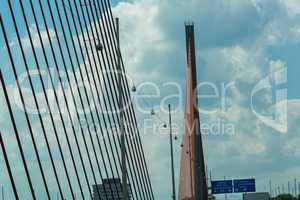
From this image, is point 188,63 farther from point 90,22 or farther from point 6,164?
point 6,164

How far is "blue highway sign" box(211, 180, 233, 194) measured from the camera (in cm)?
6631

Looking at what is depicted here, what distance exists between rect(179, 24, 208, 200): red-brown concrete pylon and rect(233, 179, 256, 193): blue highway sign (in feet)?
9.90

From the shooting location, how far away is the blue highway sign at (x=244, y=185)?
65.6 metres

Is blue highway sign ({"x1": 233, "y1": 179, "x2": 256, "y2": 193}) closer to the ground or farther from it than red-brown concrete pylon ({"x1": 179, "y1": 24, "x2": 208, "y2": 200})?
closer to the ground

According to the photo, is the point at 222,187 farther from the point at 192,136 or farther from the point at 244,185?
the point at 192,136

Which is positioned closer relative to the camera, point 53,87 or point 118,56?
point 53,87

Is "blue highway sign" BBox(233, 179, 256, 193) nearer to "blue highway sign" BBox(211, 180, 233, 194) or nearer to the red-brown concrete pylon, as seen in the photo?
"blue highway sign" BBox(211, 180, 233, 194)

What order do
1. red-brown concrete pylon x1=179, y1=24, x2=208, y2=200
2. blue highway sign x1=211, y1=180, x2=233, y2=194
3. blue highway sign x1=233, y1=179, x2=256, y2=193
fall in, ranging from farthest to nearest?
blue highway sign x1=211, y1=180, x2=233, y2=194 < blue highway sign x1=233, y1=179, x2=256, y2=193 < red-brown concrete pylon x1=179, y1=24, x2=208, y2=200

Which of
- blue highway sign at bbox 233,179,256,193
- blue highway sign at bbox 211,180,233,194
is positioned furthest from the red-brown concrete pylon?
blue highway sign at bbox 233,179,256,193

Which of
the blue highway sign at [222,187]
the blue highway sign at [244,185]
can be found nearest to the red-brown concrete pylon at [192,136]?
the blue highway sign at [222,187]

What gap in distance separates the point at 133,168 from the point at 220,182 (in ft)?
102

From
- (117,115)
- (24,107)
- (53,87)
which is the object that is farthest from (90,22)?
(24,107)

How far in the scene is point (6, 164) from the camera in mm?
18156

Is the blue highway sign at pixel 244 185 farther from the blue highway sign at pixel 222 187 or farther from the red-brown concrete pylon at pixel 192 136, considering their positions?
the red-brown concrete pylon at pixel 192 136
